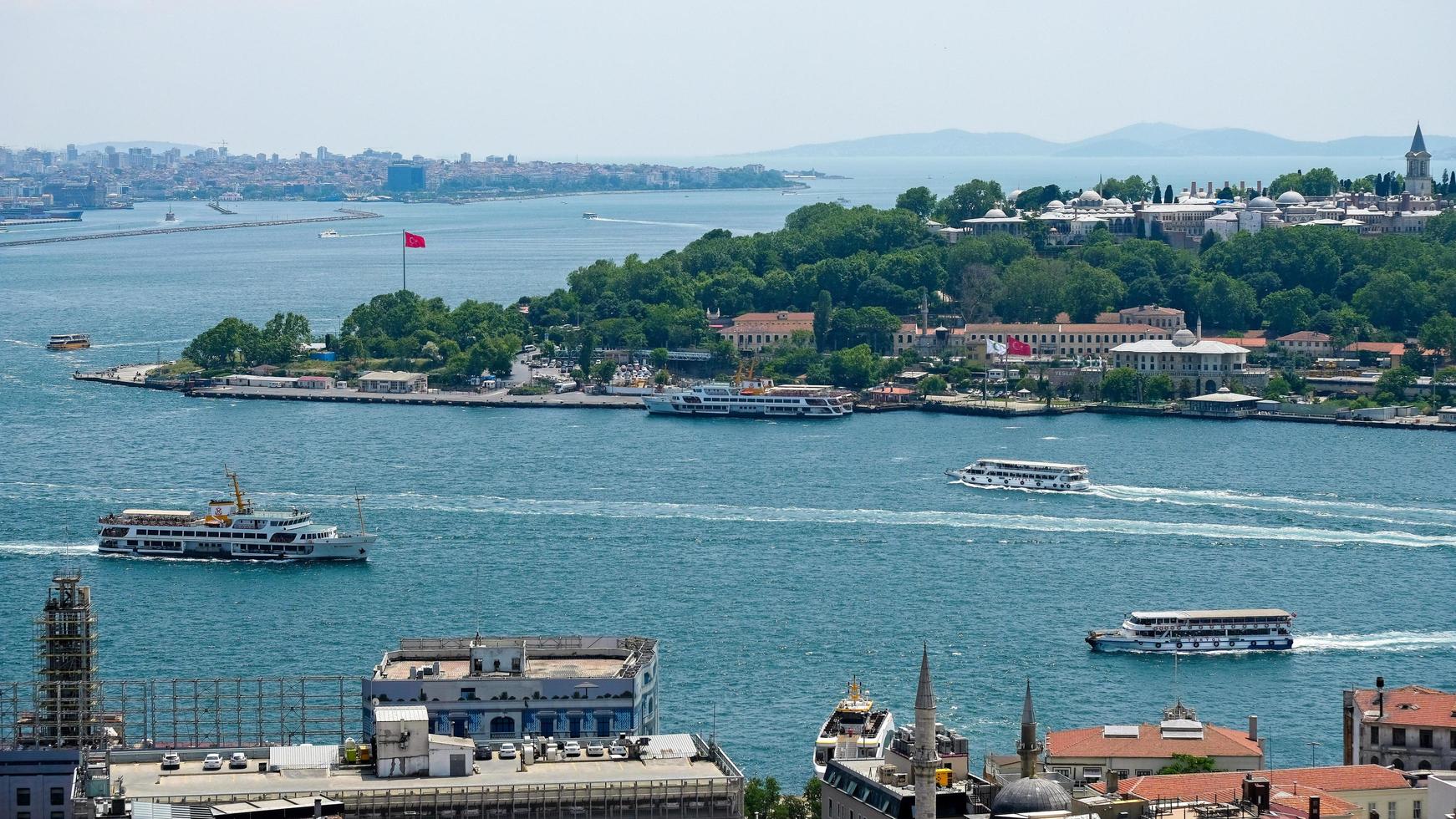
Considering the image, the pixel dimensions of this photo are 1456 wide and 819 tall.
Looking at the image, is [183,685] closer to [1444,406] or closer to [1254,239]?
[1444,406]

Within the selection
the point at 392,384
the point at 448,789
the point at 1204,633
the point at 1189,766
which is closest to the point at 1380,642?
the point at 1204,633

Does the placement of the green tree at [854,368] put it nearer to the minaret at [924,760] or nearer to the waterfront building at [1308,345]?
the waterfront building at [1308,345]

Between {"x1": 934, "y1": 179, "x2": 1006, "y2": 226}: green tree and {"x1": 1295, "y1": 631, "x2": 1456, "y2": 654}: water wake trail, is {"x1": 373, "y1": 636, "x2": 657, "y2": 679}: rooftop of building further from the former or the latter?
{"x1": 934, "y1": 179, "x2": 1006, "y2": 226}: green tree

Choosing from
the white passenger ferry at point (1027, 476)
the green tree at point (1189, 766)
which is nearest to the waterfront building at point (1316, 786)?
the green tree at point (1189, 766)

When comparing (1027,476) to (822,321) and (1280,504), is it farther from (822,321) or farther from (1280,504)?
(822,321)

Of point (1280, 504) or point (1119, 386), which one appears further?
point (1119, 386)
